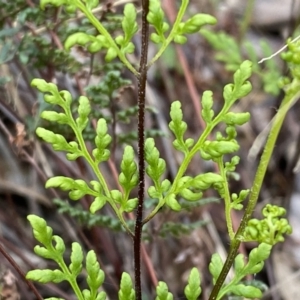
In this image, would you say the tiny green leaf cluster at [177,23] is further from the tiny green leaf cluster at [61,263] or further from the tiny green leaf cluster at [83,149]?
the tiny green leaf cluster at [61,263]

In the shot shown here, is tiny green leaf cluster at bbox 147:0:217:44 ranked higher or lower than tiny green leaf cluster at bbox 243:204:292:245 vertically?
higher

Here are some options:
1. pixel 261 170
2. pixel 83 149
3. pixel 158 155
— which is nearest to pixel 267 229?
pixel 261 170

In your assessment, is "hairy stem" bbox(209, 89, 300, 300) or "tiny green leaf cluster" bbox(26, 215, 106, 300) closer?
"hairy stem" bbox(209, 89, 300, 300)

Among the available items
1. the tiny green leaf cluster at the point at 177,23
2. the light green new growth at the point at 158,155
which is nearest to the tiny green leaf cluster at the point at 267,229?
the light green new growth at the point at 158,155

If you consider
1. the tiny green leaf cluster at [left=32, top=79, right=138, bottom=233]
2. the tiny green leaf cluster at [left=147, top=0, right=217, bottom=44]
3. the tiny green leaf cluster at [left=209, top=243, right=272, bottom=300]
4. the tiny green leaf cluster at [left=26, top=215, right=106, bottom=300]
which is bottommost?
the tiny green leaf cluster at [left=209, top=243, right=272, bottom=300]

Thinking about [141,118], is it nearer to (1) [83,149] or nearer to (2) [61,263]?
(1) [83,149]

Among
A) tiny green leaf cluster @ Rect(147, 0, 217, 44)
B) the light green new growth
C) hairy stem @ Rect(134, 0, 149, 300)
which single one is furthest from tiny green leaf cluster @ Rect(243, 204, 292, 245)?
tiny green leaf cluster @ Rect(147, 0, 217, 44)

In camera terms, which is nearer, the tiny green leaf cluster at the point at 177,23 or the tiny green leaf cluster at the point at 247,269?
the tiny green leaf cluster at the point at 177,23

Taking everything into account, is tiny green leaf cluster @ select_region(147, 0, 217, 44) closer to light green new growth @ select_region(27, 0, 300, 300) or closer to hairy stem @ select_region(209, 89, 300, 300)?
light green new growth @ select_region(27, 0, 300, 300)

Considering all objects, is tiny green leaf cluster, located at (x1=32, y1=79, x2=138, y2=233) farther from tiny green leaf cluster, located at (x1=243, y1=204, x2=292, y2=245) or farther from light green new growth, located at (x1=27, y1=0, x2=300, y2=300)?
tiny green leaf cluster, located at (x1=243, y1=204, x2=292, y2=245)

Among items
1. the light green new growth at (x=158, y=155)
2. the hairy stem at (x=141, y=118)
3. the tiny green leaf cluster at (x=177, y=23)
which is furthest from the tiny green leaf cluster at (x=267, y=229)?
the tiny green leaf cluster at (x=177, y=23)

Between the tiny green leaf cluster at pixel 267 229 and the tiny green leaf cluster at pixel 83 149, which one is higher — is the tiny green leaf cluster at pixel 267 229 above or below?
below

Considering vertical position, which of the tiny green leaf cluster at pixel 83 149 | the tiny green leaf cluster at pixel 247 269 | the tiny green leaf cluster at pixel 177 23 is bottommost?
the tiny green leaf cluster at pixel 247 269

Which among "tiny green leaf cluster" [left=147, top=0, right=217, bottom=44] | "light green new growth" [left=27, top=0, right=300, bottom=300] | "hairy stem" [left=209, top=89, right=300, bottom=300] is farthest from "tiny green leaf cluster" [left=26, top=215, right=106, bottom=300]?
"tiny green leaf cluster" [left=147, top=0, right=217, bottom=44]
